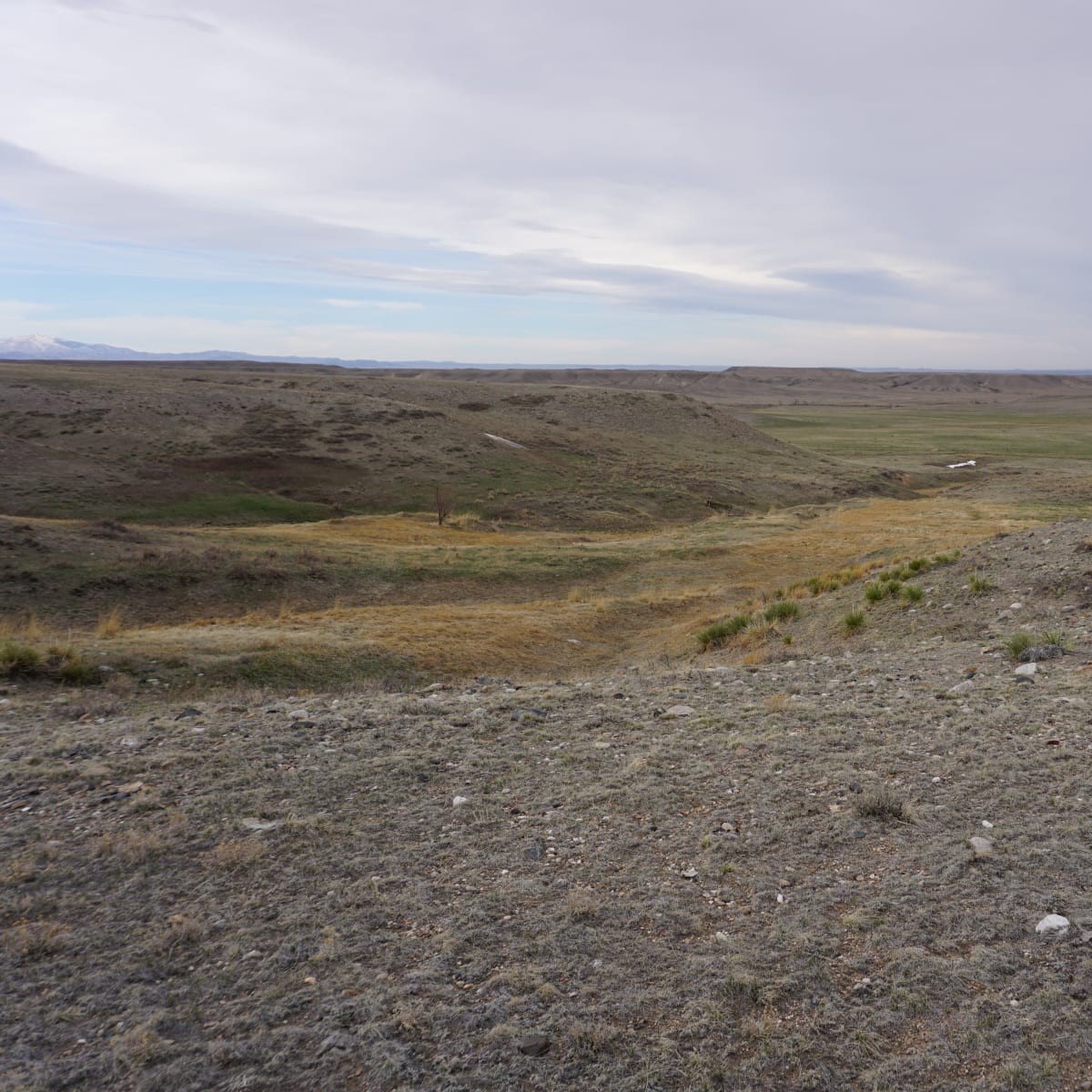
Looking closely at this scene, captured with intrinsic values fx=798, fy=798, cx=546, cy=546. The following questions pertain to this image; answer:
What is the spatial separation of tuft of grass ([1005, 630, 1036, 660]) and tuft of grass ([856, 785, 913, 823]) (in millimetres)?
4951

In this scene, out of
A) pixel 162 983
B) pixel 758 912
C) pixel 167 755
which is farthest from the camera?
pixel 167 755

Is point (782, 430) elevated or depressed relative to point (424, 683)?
elevated

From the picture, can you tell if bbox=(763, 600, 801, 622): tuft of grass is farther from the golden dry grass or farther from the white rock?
the white rock

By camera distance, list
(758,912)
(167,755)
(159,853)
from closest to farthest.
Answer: (758,912)
(159,853)
(167,755)

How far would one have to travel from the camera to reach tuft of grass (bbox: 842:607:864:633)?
44.0 ft

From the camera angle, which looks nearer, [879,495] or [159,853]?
[159,853]

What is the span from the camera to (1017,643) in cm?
1012

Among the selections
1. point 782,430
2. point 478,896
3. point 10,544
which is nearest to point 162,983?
point 478,896

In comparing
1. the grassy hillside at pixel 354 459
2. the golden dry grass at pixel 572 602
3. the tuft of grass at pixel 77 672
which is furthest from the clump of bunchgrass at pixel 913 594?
the grassy hillside at pixel 354 459

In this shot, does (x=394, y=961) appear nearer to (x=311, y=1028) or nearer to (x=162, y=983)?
(x=311, y=1028)

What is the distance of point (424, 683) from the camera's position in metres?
14.1

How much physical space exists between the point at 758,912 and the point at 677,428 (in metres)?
71.5

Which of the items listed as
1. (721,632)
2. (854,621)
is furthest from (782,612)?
(854,621)

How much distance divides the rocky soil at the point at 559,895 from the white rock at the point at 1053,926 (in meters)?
0.04
